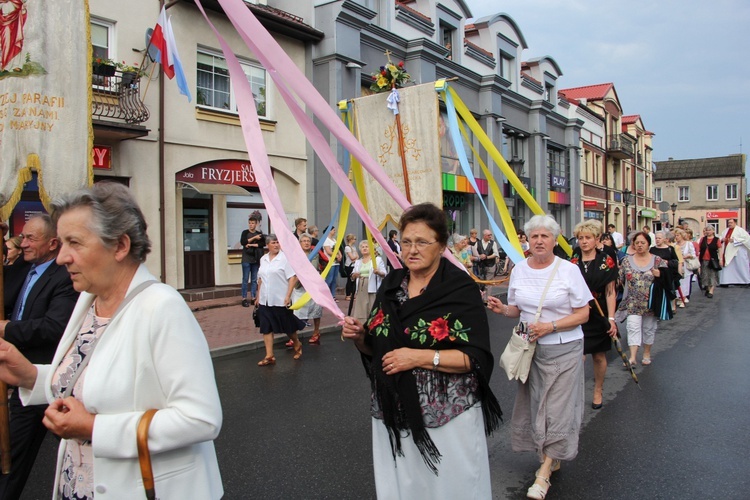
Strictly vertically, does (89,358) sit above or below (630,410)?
above

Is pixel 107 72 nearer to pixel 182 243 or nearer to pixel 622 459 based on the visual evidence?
pixel 182 243

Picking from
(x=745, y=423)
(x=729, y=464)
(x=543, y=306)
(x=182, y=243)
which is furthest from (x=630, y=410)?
(x=182, y=243)

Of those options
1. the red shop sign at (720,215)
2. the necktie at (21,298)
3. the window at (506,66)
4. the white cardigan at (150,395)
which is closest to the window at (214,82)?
the necktie at (21,298)

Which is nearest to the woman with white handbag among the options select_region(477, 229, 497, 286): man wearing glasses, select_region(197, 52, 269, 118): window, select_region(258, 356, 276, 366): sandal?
select_region(477, 229, 497, 286): man wearing glasses

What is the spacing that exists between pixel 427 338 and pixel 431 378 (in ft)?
0.65

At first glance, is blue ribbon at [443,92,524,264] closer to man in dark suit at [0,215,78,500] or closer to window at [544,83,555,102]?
man in dark suit at [0,215,78,500]

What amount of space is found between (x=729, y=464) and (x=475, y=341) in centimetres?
298

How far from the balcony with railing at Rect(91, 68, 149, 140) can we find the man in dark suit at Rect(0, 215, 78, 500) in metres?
8.49

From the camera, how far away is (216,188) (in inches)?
531

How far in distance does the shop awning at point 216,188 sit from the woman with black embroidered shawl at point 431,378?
430 inches

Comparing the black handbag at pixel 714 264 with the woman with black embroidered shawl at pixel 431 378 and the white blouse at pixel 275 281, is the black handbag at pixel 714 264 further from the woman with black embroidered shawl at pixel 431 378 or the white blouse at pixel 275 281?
the woman with black embroidered shawl at pixel 431 378

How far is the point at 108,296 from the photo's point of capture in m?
2.04

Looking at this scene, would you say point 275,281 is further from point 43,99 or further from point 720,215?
point 720,215

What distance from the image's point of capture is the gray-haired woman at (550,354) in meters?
3.96
